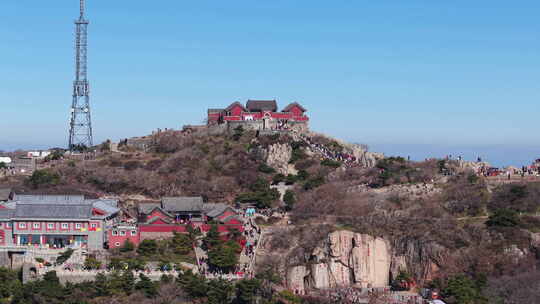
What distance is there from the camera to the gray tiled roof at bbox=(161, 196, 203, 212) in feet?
229

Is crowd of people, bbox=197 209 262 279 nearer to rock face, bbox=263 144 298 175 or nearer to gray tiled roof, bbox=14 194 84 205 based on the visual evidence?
gray tiled roof, bbox=14 194 84 205

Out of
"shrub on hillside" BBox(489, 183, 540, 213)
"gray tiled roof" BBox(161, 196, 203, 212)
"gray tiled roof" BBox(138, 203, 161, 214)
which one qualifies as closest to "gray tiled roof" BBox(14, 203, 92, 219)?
"gray tiled roof" BBox(138, 203, 161, 214)

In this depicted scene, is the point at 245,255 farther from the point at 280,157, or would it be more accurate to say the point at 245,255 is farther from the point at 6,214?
the point at 280,157

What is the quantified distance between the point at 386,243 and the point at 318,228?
5121 millimetres

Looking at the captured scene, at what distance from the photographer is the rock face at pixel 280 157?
82312 mm

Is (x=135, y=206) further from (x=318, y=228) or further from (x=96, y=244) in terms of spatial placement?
(x=318, y=228)

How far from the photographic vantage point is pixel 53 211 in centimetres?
6531

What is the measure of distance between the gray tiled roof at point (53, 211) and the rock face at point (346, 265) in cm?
1587

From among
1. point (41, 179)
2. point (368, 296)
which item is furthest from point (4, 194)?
point (368, 296)

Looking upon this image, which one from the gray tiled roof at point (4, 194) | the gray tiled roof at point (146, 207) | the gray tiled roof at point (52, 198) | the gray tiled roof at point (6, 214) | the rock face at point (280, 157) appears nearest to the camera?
the gray tiled roof at point (6, 214)

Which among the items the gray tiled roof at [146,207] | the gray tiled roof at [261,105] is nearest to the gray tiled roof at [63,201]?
the gray tiled roof at [146,207]

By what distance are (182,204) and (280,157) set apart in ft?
50.7

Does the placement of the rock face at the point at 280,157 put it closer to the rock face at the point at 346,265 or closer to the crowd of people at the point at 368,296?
the rock face at the point at 346,265

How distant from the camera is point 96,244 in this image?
6494 cm
